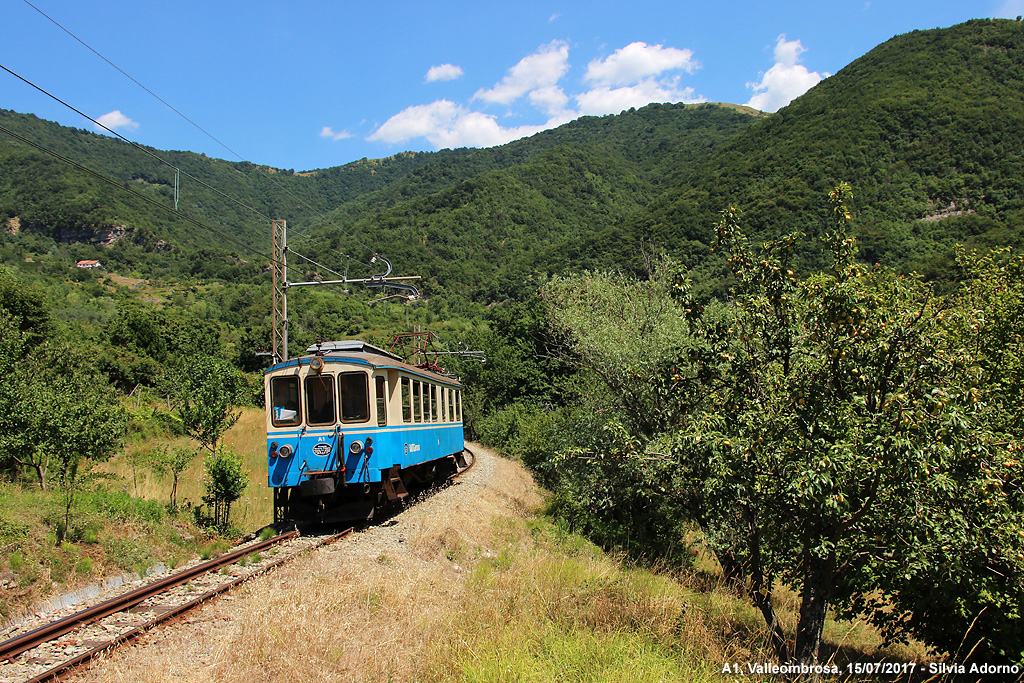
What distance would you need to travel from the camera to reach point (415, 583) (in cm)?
669

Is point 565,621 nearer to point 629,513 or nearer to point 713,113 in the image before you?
point 629,513

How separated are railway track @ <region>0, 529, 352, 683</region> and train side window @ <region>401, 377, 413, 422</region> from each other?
131 inches

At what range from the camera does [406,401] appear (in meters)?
11.6

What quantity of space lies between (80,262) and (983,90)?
102 m

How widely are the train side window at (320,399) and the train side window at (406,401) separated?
1.39 metres

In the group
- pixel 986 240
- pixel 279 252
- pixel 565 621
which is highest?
pixel 986 240

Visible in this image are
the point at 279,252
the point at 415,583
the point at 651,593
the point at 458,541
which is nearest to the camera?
the point at 415,583

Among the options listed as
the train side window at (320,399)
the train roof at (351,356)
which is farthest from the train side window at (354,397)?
the train roof at (351,356)

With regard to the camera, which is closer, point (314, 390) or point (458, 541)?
point (458, 541)

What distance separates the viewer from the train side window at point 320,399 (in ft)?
34.4

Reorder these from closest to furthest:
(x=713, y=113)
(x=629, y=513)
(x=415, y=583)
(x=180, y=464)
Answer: (x=415, y=583) → (x=180, y=464) → (x=629, y=513) → (x=713, y=113)

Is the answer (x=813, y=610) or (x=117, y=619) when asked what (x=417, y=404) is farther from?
(x=813, y=610)

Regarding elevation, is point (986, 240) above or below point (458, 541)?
above

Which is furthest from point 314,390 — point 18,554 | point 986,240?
point 986,240
